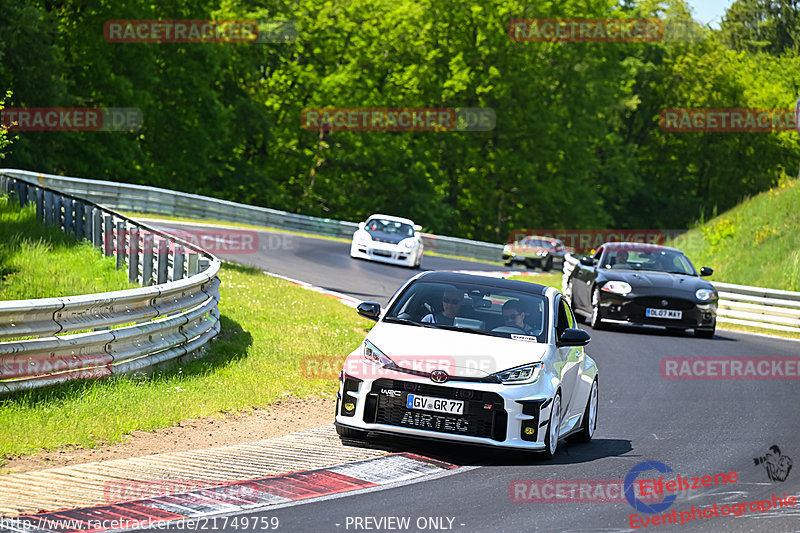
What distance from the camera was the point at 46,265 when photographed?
17.6 m

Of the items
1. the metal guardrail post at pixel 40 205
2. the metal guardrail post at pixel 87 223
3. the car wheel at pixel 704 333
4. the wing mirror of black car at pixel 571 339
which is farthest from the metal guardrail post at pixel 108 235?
the wing mirror of black car at pixel 571 339

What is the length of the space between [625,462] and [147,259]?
9060mm

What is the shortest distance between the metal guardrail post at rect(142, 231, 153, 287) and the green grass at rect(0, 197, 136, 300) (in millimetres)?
340

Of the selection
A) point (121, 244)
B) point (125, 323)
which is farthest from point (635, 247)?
point (125, 323)

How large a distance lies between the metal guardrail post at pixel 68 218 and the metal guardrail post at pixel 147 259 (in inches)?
199

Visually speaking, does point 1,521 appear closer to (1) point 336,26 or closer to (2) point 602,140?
(1) point 336,26

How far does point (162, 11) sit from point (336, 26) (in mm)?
12105

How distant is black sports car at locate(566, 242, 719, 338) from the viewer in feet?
64.2

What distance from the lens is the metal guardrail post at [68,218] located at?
21094mm

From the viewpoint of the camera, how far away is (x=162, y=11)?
183 ft

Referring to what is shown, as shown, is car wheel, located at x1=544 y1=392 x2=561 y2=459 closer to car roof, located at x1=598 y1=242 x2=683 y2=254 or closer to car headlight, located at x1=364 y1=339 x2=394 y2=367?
car headlight, located at x1=364 y1=339 x2=394 y2=367

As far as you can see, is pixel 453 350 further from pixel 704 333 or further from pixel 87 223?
pixel 87 223

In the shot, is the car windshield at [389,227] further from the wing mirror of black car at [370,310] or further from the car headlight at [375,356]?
the car headlight at [375,356]

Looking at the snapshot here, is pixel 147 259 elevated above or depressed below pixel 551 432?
above
